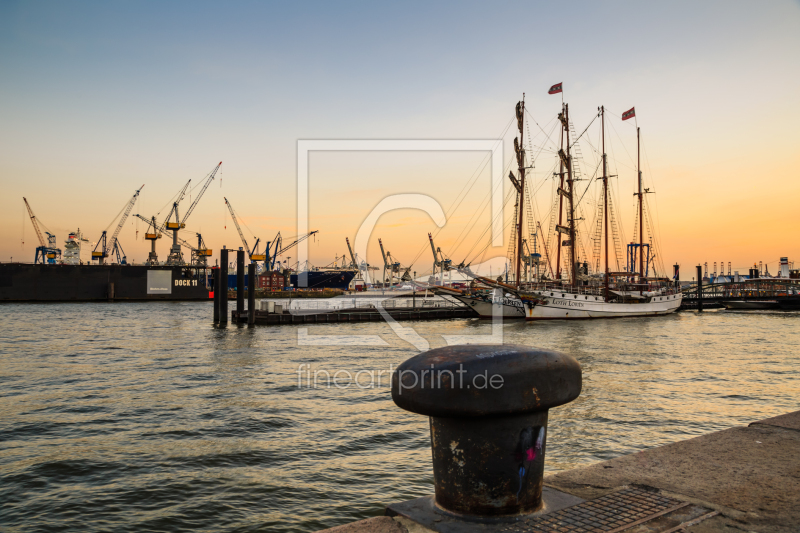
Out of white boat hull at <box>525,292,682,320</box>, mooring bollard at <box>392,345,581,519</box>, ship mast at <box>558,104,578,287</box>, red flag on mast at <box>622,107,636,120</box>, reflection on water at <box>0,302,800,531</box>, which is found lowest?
reflection on water at <box>0,302,800,531</box>

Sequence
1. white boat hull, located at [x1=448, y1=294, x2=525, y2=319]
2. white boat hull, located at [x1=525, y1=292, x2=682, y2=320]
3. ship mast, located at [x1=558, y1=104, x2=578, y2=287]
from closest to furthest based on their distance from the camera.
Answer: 1. white boat hull, located at [x1=525, y1=292, x2=682, y2=320]
2. white boat hull, located at [x1=448, y1=294, x2=525, y2=319]
3. ship mast, located at [x1=558, y1=104, x2=578, y2=287]

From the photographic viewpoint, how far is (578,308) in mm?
55938

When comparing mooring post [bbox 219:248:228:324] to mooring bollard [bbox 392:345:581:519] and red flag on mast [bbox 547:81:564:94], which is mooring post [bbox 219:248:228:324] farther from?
mooring bollard [bbox 392:345:581:519]

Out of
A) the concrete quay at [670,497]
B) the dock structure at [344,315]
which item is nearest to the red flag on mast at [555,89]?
the dock structure at [344,315]

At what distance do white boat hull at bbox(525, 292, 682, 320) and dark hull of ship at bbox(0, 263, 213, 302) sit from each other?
79.9m

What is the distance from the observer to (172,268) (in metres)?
109

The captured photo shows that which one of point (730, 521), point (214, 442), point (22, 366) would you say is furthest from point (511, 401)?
point (22, 366)

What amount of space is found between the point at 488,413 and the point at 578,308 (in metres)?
55.7

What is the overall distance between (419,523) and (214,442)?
30.5 ft

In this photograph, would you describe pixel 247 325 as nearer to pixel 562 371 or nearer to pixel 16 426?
pixel 16 426

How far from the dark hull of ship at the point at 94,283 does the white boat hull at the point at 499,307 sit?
74099 mm

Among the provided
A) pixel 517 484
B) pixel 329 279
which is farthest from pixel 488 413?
pixel 329 279

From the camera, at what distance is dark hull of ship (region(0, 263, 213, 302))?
316 ft

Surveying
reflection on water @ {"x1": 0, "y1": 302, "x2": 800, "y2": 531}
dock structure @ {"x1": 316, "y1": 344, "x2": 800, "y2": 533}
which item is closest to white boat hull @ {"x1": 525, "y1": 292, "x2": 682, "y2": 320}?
reflection on water @ {"x1": 0, "y1": 302, "x2": 800, "y2": 531}
